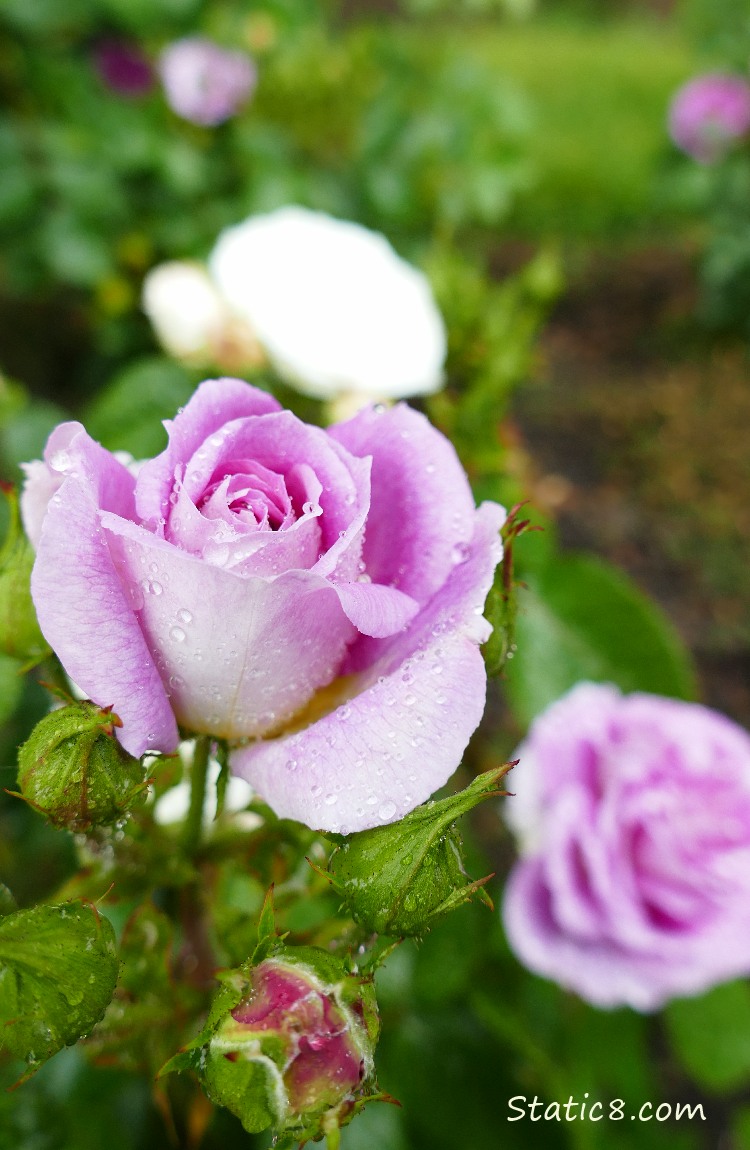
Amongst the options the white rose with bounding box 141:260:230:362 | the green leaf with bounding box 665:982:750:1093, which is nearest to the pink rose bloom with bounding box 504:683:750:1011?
the green leaf with bounding box 665:982:750:1093

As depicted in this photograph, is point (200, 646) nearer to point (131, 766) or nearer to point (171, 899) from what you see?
point (131, 766)

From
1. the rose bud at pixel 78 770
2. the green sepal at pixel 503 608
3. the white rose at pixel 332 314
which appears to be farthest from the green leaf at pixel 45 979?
the white rose at pixel 332 314

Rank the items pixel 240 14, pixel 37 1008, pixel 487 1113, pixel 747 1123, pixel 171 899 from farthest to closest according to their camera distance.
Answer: pixel 240 14, pixel 747 1123, pixel 487 1113, pixel 171 899, pixel 37 1008

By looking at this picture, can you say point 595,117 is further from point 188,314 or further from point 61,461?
point 61,461

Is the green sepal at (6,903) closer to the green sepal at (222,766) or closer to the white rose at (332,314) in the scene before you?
the green sepal at (222,766)

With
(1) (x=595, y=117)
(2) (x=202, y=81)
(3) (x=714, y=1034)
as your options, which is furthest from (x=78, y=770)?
(1) (x=595, y=117)

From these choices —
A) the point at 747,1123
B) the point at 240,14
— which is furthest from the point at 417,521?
the point at 240,14
